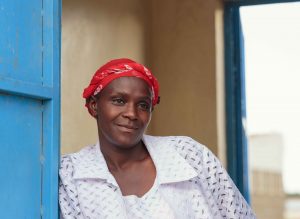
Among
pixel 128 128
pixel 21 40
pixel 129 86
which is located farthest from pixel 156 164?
pixel 21 40

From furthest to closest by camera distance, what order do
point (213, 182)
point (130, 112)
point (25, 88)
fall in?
point (213, 182) → point (130, 112) → point (25, 88)

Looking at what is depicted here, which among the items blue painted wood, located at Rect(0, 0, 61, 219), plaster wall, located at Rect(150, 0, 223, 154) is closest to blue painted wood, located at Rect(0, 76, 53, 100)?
blue painted wood, located at Rect(0, 0, 61, 219)

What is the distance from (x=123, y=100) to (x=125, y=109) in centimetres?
4

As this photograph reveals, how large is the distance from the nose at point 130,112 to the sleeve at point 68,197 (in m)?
0.29

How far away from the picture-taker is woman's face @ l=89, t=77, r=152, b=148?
2.31m

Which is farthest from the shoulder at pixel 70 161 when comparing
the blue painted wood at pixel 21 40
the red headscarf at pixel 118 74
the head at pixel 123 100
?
the blue painted wood at pixel 21 40

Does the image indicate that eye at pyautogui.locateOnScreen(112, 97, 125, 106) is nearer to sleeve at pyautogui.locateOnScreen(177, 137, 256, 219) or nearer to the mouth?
the mouth

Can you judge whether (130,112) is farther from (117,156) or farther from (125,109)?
(117,156)

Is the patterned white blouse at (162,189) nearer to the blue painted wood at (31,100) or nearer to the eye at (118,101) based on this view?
the blue painted wood at (31,100)

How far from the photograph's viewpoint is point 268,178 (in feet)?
52.3

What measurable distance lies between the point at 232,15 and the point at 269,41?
613 cm

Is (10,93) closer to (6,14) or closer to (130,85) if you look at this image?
(6,14)

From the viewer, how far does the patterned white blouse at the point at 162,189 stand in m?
2.23

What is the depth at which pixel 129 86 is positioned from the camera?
92.0 inches
